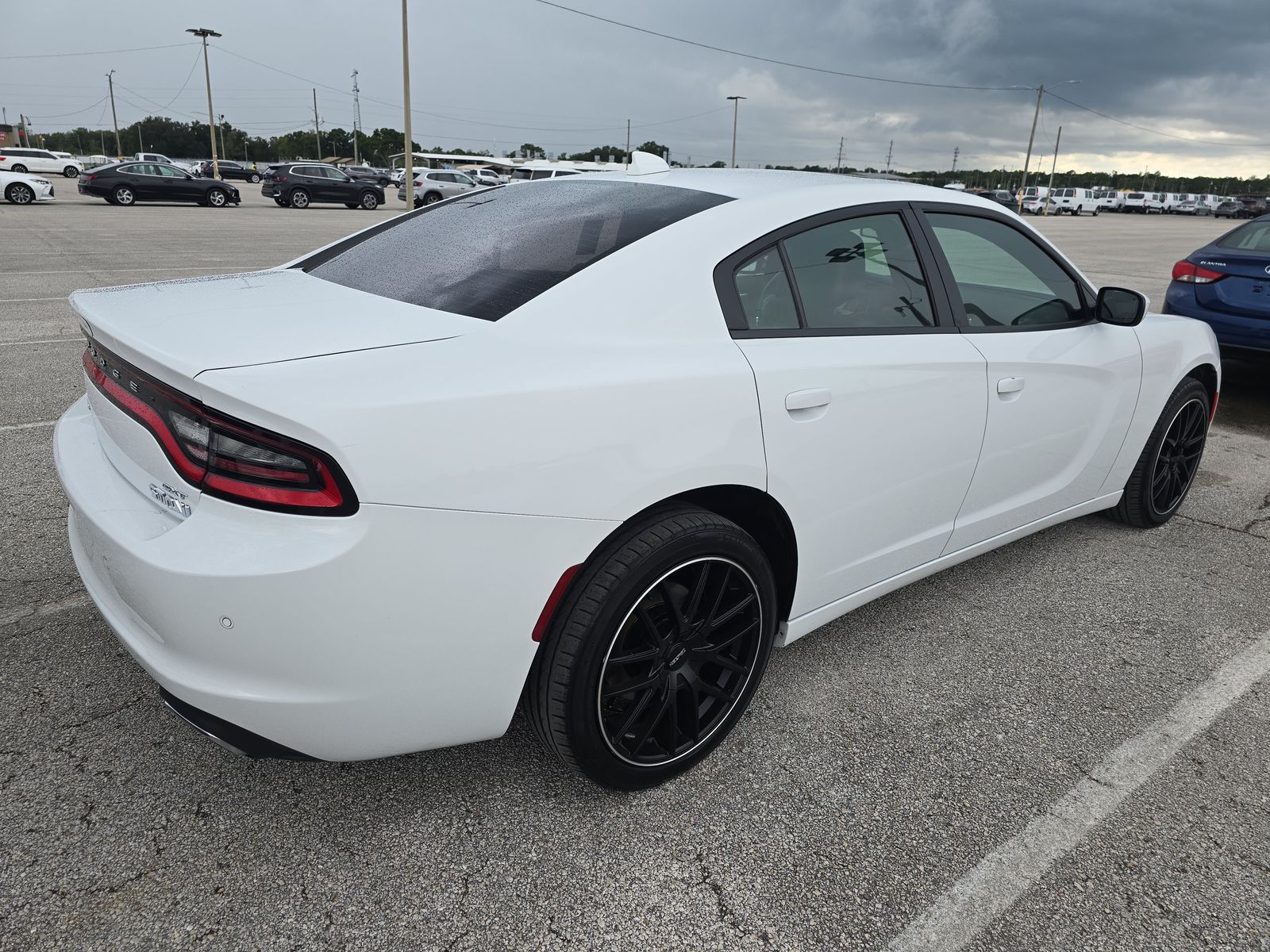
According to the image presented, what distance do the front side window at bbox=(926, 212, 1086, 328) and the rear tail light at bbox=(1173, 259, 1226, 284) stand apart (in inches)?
160

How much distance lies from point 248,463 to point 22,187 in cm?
3019

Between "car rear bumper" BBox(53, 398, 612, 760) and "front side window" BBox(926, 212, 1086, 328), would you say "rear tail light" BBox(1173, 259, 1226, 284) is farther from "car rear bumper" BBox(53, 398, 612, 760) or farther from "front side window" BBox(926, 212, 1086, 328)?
"car rear bumper" BBox(53, 398, 612, 760)

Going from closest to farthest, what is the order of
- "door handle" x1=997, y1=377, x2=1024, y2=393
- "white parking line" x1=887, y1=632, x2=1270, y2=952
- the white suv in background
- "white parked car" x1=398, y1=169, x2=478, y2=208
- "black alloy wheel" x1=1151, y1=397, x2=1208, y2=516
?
1. "white parking line" x1=887, y1=632, x2=1270, y2=952
2. "door handle" x1=997, y1=377, x2=1024, y2=393
3. "black alloy wheel" x1=1151, y1=397, x2=1208, y2=516
4. "white parked car" x1=398, y1=169, x2=478, y2=208
5. the white suv in background

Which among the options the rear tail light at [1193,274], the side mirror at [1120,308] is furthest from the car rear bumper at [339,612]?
the rear tail light at [1193,274]

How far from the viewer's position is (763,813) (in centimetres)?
221

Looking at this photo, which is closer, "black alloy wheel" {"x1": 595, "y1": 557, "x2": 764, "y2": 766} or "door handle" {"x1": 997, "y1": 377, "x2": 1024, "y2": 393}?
"black alloy wheel" {"x1": 595, "y1": 557, "x2": 764, "y2": 766}

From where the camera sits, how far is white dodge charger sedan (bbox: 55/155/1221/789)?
5.53 feet

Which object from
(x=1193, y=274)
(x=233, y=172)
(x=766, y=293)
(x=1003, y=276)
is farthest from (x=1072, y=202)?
(x=766, y=293)

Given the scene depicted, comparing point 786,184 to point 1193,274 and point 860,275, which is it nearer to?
point 860,275

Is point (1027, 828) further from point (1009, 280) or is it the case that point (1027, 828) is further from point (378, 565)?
point (1009, 280)

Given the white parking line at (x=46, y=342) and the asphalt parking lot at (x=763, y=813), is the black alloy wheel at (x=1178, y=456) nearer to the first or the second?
the asphalt parking lot at (x=763, y=813)

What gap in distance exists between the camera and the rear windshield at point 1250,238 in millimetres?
6456

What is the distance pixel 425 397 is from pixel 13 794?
1.51 meters

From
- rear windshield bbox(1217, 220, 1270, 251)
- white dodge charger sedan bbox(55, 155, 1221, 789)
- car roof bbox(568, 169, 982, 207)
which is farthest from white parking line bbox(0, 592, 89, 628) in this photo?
rear windshield bbox(1217, 220, 1270, 251)
